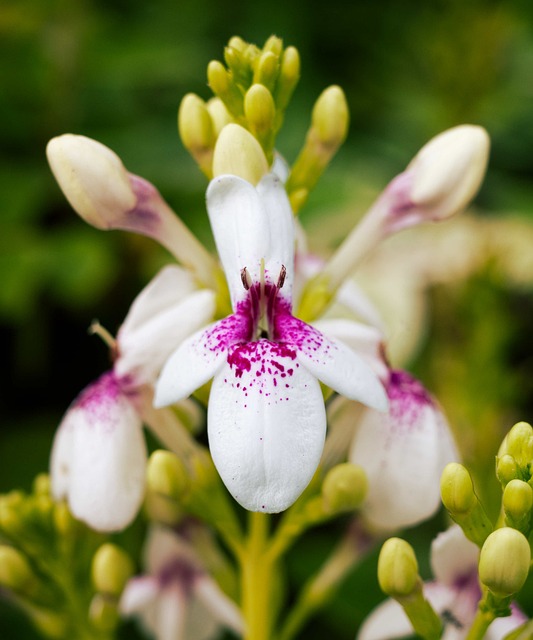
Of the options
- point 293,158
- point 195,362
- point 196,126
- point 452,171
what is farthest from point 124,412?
point 293,158

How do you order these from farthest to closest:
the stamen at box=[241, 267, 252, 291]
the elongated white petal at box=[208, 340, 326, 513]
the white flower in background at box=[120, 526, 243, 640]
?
the white flower in background at box=[120, 526, 243, 640]
the stamen at box=[241, 267, 252, 291]
the elongated white petal at box=[208, 340, 326, 513]

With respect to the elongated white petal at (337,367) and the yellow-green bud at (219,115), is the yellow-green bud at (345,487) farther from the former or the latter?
the yellow-green bud at (219,115)

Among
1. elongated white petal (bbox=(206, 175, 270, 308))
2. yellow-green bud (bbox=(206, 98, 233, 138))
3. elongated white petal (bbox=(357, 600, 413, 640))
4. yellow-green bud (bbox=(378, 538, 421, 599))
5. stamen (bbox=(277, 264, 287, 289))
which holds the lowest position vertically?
elongated white petal (bbox=(357, 600, 413, 640))

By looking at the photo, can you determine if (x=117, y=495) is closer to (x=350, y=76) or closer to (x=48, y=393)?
(x=48, y=393)

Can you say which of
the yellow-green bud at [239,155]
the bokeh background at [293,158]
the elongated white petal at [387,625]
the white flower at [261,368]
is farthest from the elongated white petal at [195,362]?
the bokeh background at [293,158]

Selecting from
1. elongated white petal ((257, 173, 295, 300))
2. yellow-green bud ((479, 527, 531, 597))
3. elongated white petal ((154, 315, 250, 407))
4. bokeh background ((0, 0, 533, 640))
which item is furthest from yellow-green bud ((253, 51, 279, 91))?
bokeh background ((0, 0, 533, 640))

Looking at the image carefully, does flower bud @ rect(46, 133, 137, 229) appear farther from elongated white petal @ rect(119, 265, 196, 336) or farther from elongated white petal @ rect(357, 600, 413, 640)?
elongated white petal @ rect(357, 600, 413, 640)
